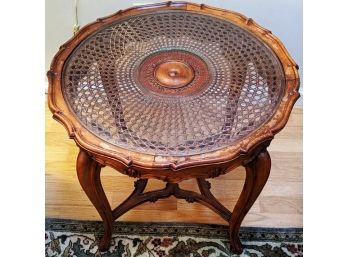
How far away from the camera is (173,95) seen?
0.95 meters

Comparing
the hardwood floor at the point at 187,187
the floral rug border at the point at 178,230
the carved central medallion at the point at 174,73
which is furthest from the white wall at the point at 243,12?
the floral rug border at the point at 178,230

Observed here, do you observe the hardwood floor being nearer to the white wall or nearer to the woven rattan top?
the white wall

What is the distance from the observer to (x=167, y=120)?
90 cm

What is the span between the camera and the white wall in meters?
1.49

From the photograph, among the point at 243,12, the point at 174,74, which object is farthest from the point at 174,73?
the point at 243,12

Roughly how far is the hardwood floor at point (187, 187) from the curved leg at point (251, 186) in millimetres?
138

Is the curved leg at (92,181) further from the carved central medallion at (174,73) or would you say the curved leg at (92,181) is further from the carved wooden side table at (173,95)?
the carved central medallion at (174,73)

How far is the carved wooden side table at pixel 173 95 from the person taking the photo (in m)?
0.86

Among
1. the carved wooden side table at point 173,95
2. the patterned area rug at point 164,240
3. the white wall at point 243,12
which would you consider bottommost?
the patterned area rug at point 164,240

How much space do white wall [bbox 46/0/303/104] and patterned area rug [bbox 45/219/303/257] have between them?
2.19 feet

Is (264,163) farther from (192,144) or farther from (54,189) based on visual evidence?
(54,189)

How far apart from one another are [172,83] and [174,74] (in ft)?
0.09

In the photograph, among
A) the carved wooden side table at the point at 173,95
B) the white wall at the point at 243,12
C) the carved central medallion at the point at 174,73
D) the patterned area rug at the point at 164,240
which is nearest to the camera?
the carved wooden side table at the point at 173,95

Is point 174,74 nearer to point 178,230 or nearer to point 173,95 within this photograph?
point 173,95
